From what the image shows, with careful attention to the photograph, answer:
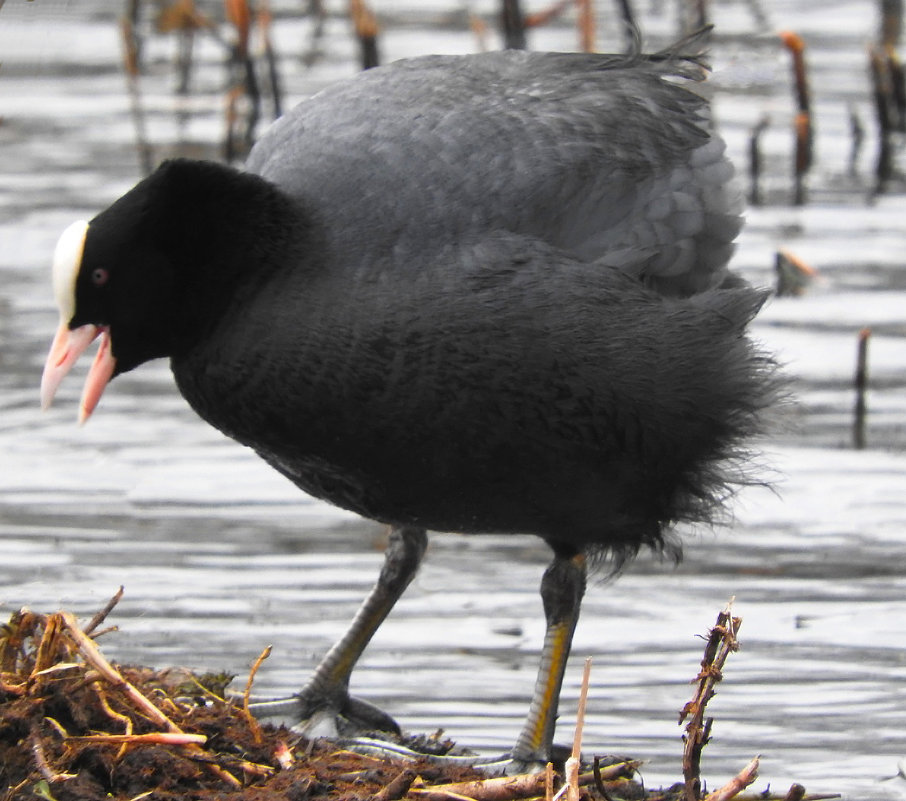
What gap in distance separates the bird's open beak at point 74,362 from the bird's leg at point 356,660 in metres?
0.85

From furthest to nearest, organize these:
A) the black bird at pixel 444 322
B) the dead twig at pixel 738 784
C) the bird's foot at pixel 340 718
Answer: the bird's foot at pixel 340 718, the black bird at pixel 444 322, the dead twig at pixel 738 784

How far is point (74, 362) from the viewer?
13.0 ft

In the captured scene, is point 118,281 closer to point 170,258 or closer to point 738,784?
point 170,258

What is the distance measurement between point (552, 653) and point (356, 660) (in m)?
0.49

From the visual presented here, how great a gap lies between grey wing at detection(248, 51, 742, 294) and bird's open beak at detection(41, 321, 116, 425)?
0.53 meters

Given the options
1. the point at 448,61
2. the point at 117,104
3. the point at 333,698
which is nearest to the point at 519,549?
the point at 333,698

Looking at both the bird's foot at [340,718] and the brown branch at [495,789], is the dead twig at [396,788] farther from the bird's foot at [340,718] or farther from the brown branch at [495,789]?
the bird's foot at [340,718]

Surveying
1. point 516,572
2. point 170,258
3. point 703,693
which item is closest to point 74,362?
point 170,258

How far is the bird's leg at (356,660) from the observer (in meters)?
4.42

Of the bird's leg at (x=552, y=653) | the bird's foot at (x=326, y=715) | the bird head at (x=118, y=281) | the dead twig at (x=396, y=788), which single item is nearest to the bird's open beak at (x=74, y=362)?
the bird head at (x=118, y=281)

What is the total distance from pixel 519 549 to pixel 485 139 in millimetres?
1798

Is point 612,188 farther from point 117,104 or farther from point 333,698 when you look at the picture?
point 117,104

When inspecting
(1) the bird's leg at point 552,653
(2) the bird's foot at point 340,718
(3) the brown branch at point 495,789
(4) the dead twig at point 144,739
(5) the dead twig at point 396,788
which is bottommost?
(2) the bird's foot at point 340,718

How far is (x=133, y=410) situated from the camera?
6812mm
